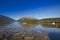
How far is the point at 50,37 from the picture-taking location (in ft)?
6.06

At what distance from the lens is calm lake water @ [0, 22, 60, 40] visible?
72.7 inches

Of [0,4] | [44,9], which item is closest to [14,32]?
[0,4]

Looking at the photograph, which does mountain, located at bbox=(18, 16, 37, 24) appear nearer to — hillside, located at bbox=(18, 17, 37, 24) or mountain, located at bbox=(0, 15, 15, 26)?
hillside, located at bbox=(18, 17, 37, 24)

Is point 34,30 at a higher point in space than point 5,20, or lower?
lower

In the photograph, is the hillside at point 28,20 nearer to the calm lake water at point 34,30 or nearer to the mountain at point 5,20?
the calm lake water at point 34,30

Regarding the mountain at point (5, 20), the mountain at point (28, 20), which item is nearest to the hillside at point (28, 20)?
the mountain at point (28, 20)

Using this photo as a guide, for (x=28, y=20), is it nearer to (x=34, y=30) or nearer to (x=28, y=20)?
(x=28, y=20)

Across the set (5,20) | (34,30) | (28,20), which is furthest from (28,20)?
(5,20)

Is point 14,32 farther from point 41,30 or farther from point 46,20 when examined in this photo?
point 46,20

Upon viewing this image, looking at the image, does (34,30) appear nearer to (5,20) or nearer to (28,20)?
(28,20)

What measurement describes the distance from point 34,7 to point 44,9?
209mm

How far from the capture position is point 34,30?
188cm

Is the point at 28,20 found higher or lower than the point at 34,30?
higher

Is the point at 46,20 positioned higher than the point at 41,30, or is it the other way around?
the point at 46,20
